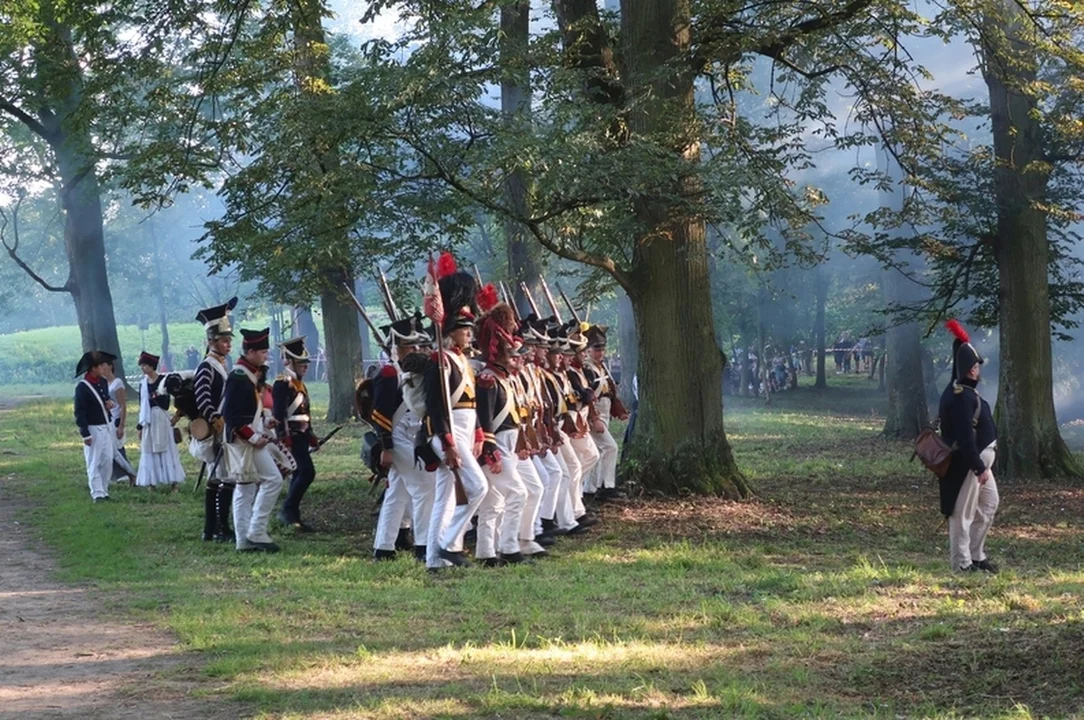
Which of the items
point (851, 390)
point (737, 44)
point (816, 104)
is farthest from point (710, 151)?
point (851, 390)

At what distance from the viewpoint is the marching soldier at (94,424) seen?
719 inches

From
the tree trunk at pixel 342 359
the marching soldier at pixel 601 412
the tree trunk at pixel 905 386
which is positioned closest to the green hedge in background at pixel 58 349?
the tree trunk at pixel 342 359

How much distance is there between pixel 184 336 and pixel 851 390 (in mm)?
49543

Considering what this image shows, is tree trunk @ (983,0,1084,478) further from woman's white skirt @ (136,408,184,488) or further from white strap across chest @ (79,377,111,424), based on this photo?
white strap across chest @ (79,377,111,424)

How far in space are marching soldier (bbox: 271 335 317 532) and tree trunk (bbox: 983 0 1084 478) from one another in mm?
10769

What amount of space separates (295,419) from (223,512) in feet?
4.60

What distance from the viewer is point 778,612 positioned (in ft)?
31.9

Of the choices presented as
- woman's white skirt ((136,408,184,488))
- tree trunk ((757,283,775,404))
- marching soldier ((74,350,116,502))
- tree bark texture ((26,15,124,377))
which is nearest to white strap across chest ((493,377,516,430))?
marching soldier ((74,350,116,502))

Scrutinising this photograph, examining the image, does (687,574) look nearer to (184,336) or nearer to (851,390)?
(851,390)

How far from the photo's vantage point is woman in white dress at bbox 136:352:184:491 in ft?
64.1

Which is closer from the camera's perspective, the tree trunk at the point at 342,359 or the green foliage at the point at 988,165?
the green foliage at the point at 988,165

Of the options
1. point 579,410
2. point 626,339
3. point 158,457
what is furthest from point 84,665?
point 626,339

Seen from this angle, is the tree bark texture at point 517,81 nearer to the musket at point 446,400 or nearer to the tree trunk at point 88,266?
the musket at point 446,400

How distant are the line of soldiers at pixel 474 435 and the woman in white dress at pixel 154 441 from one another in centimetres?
716
